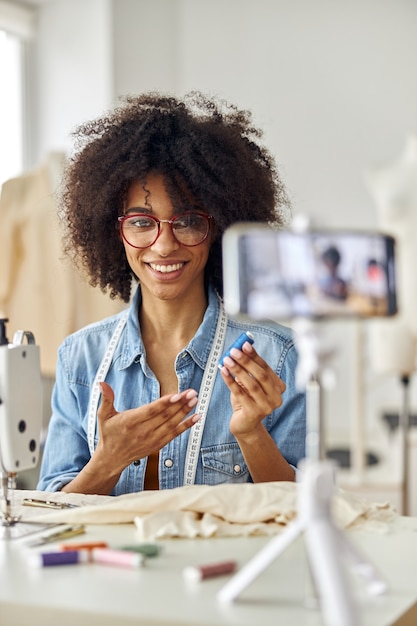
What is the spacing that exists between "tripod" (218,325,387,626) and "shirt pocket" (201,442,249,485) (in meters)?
0.80

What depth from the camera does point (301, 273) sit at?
1095mm

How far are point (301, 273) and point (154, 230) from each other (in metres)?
1.01

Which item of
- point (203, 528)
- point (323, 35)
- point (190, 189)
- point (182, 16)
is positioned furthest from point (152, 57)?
point (203, 528)

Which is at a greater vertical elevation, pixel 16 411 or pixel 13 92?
pixel 13 92

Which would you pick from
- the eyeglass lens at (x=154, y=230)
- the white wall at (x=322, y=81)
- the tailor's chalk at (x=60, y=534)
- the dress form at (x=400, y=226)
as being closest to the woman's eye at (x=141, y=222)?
the eyeglass lens at (x=154, y=230)

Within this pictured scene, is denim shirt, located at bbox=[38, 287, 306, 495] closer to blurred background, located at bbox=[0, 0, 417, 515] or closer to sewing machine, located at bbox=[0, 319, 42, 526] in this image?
sewing machine, located at bbox=[0, 319, 42, 526]

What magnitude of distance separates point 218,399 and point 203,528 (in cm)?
58

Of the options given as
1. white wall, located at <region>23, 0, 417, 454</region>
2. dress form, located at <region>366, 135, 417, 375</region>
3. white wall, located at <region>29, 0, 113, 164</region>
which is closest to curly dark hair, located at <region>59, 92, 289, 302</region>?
dress form, located at <region>366, 135, 417, 375</region>

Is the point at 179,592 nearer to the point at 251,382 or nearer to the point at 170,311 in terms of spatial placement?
the point at 251,382

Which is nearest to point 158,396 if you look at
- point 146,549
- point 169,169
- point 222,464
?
point 222,464

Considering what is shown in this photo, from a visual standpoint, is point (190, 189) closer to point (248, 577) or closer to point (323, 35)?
point (248, 577)

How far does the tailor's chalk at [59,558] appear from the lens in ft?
4.37

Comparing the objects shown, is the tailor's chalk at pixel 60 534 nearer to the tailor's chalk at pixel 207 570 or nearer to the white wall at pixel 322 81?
the tailor's chalk at pixel 207 570

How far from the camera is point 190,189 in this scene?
2.12 meters
